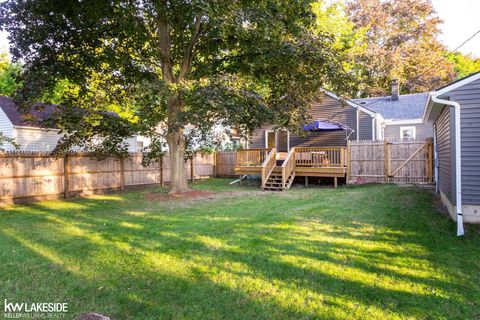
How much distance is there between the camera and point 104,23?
10.3 m

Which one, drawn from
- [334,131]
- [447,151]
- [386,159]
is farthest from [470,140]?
[334,131]

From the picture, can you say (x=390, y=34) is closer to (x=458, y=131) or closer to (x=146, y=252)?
(x=458, y=131)

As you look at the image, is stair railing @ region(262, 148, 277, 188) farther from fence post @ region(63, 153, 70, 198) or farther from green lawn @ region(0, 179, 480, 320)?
fence post @ region(63, 153, 70, 198)

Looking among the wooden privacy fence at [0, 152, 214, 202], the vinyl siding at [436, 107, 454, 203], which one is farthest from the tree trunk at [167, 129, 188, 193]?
the vinyl siding at [436, 107, 454, 203]

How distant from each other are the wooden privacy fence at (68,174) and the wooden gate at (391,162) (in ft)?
28.4

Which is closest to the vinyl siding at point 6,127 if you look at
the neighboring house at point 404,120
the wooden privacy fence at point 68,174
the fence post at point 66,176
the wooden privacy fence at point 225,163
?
the wooden privacy fence at point 68,174

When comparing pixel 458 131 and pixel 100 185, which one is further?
pixel 100 185

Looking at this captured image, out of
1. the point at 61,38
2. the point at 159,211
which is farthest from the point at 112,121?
the point at 159,211

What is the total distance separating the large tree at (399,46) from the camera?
2658cm

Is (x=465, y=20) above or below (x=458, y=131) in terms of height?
above

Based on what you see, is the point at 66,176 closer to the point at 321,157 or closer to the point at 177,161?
the point at 177,161

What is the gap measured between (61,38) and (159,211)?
21.4 feet

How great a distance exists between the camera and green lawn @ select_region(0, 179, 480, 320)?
9.98ft
